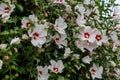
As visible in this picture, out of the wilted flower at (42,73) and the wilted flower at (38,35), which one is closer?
the wilted flower at (38,35)

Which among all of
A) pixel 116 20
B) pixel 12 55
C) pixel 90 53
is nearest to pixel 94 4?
pixel 116 20

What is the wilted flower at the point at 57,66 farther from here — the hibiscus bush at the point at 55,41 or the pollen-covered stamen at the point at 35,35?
the pollen-covered stamen at the point at 35,35

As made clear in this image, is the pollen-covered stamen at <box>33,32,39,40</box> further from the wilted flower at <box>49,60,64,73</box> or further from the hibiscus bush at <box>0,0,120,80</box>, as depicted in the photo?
the wilted flower at <box>49,60,64,73</box>

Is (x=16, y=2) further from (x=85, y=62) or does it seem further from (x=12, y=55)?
(x=85, y=62)

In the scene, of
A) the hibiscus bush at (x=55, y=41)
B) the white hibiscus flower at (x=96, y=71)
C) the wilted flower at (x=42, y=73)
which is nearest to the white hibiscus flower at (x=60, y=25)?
the hibiscus bush at (x=55, y=41)

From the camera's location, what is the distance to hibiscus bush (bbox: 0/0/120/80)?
2471 mm

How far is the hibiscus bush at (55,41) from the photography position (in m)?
2.47

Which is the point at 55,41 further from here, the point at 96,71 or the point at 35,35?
the point at 96,71

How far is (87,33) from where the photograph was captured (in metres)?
2.73

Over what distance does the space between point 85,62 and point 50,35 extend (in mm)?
353

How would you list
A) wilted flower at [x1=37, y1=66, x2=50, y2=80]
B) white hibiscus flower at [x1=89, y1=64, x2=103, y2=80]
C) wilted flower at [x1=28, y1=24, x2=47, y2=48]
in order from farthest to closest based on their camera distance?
white hibiscus flower at [x1=89, y1=64, x2=103, y2=80]
wilted flower at [x1=37, y1=66, x2=50, y2=80]
wilted flower at [x1=28, y1=24, x2=47, y2=48]

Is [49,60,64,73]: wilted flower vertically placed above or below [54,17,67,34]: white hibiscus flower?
below

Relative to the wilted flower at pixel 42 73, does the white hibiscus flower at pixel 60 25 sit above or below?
above

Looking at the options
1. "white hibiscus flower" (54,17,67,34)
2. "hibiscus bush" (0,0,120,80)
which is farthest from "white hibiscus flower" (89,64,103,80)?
"white hibiscus flower" (54,17,67,34)
